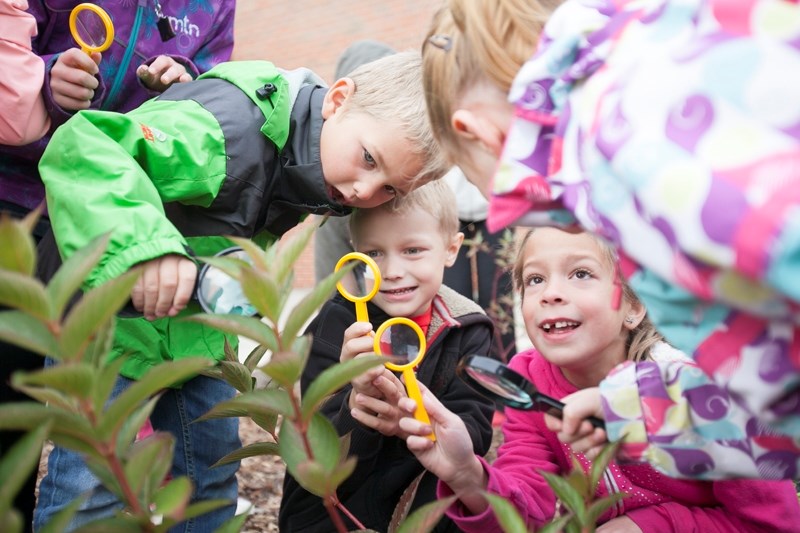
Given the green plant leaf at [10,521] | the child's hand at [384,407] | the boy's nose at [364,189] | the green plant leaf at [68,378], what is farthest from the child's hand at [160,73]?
the green plant leaf at [10,521]

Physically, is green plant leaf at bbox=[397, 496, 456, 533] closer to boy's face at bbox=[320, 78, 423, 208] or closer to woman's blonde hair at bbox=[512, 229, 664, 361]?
woman's blonde hair at bbox=[512, 229, 664, 361]

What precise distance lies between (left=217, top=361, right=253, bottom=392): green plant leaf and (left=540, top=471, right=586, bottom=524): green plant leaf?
0.45 metres

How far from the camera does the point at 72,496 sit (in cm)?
170

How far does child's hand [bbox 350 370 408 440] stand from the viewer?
1611mm

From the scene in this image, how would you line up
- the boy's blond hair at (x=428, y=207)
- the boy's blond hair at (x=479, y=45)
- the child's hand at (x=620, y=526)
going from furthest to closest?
1. the boy's blond hair at (x=428, y=207)
2. the child's hand at (x=620, y=526)
3. the boy's blond hair at (x=479, y=45)

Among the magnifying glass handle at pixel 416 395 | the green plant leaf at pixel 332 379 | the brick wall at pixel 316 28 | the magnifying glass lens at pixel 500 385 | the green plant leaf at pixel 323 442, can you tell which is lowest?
the brick wall at pixel 316 28

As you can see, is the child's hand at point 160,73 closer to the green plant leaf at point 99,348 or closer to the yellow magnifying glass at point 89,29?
the yellow magnifying glass at point 89,29

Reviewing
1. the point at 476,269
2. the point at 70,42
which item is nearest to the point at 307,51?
the point at 476,269

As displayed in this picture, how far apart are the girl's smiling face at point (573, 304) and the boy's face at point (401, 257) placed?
37 centimetres

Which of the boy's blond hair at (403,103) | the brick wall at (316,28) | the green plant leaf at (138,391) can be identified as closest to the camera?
the green plant leaf at (138,391)

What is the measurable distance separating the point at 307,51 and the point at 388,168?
1119 centimetres

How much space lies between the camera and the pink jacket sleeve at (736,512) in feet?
5.04

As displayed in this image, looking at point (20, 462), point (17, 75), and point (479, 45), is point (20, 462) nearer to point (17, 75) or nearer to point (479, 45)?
point (479, 45)

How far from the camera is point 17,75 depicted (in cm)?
155
